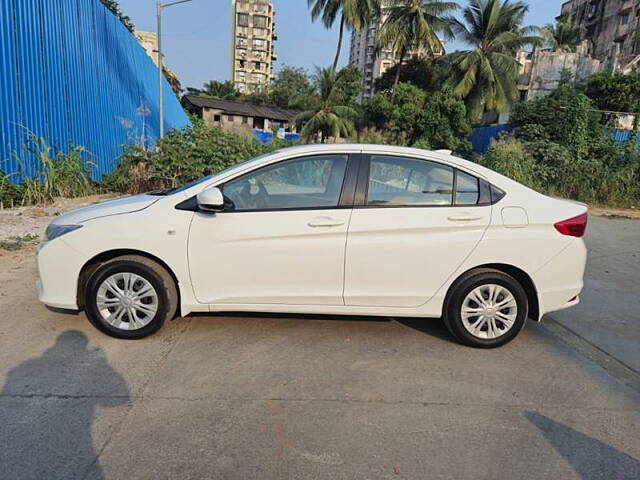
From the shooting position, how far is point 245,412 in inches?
110

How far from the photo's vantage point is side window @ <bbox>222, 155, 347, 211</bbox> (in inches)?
143

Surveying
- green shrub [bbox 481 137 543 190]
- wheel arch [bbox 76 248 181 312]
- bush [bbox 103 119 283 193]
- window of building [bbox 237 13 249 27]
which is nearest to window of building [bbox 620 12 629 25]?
green shrub [bbox 481 137 543 190]

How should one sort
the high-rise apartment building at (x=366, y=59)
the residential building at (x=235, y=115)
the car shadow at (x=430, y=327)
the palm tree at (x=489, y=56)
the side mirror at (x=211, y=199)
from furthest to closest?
1. the high-rise apartment building at (x=366, y=59)
2. the residential building at (x=235, y=115)
3. the palm tree at (x=489, y=56)
4. the car shadow at (x=430, y=327)
5. the side mirror at (x=211, y=199)

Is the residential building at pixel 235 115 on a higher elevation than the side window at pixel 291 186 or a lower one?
higher

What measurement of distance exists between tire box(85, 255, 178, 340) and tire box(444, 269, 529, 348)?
7.48 ft

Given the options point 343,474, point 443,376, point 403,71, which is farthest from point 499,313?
point 403,71

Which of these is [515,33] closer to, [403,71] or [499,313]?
[403,71]

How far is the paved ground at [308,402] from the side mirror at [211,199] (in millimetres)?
1111

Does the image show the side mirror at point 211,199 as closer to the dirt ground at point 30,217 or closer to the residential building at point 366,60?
the dirt ground at point 30,217

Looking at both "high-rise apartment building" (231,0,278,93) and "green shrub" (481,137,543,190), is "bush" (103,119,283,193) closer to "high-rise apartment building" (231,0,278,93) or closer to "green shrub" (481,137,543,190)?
"green shrub" (481,137,543,190)

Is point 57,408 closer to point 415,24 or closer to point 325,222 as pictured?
point 325,222

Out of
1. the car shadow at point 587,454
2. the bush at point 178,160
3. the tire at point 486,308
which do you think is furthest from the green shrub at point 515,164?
the car shadow at point 587,454

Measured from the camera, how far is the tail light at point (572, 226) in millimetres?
3645

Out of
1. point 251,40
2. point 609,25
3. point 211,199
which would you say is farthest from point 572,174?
point 251,40
